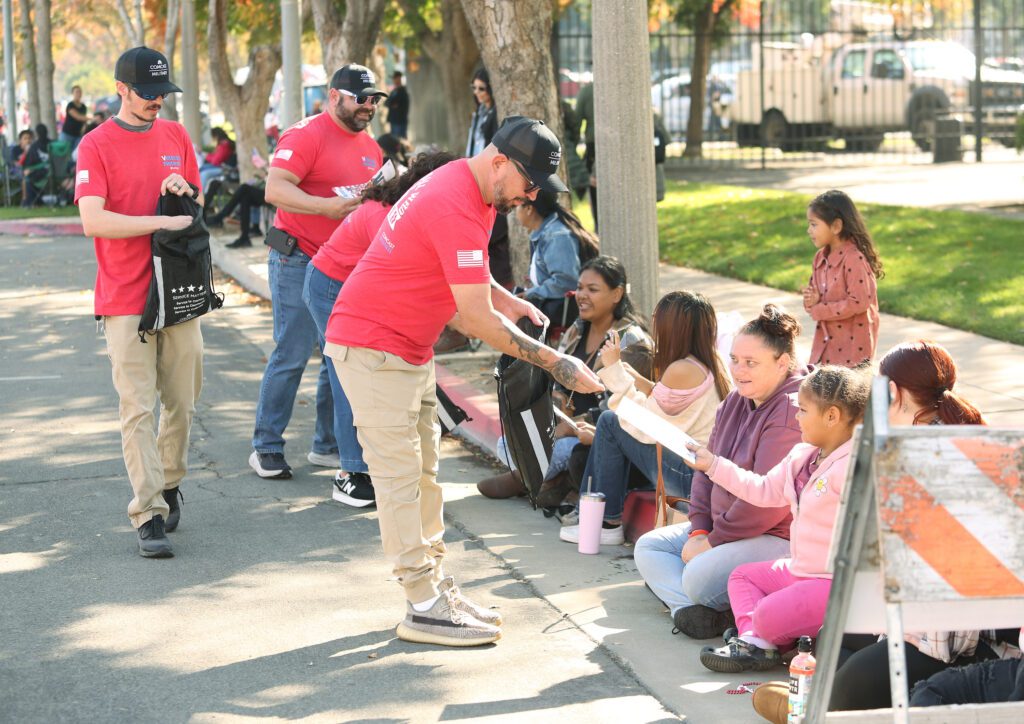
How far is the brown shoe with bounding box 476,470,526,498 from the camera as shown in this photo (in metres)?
6.93

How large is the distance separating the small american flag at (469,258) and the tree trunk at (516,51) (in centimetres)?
466

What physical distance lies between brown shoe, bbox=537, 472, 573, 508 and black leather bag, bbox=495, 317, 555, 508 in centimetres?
7

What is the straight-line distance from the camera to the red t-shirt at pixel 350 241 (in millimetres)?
6359

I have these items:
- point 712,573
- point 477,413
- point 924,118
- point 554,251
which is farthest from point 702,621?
point 924,118

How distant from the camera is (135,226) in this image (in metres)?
5.87

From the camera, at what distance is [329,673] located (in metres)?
4.76

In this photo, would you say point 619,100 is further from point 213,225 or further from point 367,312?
point 213,225

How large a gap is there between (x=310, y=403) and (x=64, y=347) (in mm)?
3004

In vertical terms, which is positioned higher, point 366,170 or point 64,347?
point 366,170

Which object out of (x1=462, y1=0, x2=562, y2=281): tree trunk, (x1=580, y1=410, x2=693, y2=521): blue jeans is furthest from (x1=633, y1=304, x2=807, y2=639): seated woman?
(x1=462, y1=0, x2=562, y2=281): tree trunk

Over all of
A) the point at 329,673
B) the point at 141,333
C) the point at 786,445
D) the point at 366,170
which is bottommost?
the point at 329,673

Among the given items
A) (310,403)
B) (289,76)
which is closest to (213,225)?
(289,76)

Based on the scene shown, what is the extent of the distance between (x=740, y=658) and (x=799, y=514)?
20.7 inches

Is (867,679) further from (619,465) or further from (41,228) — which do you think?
(41,228)
